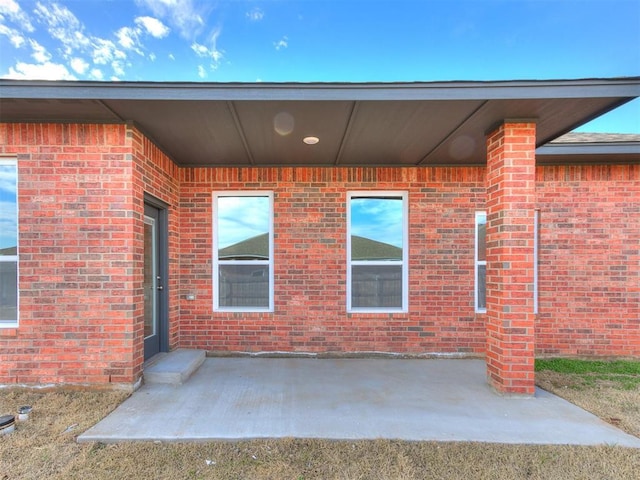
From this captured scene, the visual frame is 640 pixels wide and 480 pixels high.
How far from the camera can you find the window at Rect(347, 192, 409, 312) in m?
5.23

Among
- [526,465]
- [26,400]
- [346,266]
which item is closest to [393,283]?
[346,266]

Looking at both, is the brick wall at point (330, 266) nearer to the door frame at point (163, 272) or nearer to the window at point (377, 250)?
the window at point (377, 250)

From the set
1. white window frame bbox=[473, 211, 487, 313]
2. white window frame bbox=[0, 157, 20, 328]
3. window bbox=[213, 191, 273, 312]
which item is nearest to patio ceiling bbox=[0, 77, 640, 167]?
white window frame bbox=[0, 157, 20, 328]

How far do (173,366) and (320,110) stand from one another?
3.50m

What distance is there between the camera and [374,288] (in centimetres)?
524

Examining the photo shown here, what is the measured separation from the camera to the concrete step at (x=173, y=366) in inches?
156

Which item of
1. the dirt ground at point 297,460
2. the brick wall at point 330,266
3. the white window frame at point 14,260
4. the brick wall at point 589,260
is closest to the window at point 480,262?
the brick wall at point 330,266

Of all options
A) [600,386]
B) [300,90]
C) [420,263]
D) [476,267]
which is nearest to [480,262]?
[476,267]

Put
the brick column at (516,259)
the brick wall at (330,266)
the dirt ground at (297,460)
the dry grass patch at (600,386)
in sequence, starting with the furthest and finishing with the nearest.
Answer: the brick wall at (330,266)
the brick column at (516,259)
the dry grass patch at (600,386)
the dirt ground at (297,460)

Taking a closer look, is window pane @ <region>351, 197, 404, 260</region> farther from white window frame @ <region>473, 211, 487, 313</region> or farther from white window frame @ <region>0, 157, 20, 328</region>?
white window frame @ <region>0, 157, 20, 328</region>

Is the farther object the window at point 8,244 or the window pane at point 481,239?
the window pane at point 481,239

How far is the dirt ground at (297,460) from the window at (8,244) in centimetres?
156

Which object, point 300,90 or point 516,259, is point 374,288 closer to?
point 516,259

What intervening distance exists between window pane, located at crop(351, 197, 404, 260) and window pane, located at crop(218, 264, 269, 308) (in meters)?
1.62
